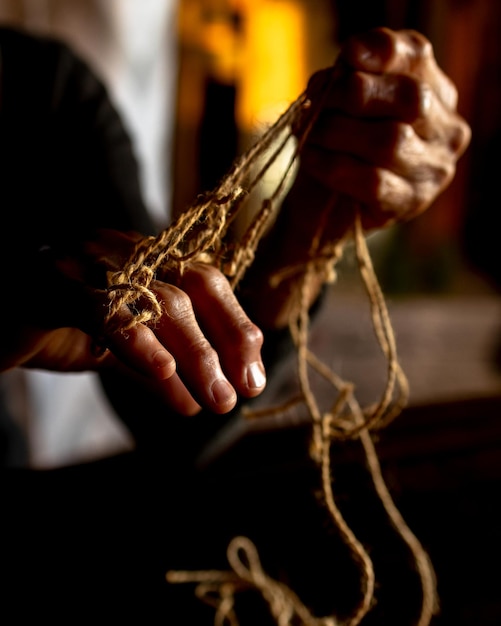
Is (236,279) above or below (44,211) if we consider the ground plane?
above

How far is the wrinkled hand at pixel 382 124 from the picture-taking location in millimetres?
374

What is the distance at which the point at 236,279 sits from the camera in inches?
13.9

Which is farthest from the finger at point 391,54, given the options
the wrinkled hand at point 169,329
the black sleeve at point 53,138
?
the black sleeve at point 53,138

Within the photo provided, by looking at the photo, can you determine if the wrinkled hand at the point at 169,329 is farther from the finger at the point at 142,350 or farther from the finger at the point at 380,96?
the finger at the point at 380,96

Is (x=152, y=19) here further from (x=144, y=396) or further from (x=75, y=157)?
(x=144, y=396)

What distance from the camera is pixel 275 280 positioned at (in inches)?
18.2

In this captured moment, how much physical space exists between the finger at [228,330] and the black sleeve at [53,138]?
553 millimetres

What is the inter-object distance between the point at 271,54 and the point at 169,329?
7.11ft

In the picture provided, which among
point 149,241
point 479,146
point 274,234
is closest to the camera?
point 149,241

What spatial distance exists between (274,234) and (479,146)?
8.17 feet

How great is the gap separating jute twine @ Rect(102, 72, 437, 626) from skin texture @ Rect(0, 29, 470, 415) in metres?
0.01

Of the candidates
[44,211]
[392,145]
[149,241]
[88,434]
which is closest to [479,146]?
[88,434]

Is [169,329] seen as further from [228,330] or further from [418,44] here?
[418,44]

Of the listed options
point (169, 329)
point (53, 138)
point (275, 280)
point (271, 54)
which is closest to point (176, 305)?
point (169, 329)
